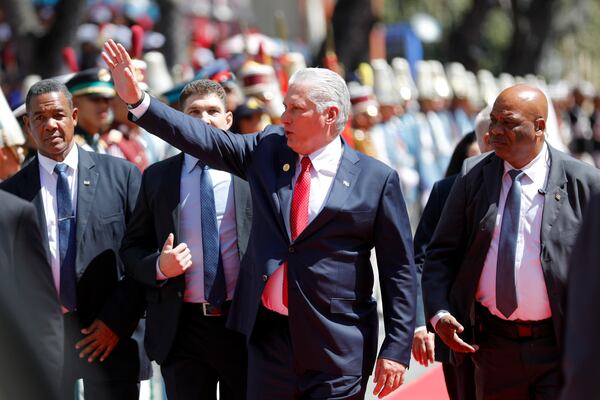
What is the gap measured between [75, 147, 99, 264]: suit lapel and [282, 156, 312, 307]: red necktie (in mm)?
1113

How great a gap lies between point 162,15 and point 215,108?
1220cm

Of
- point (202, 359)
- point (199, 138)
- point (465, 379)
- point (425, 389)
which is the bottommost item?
point (425, 389)

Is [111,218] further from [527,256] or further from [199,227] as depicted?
[527,256]

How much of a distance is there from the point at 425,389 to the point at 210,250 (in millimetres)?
2748

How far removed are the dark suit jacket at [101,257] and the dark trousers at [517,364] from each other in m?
1.65

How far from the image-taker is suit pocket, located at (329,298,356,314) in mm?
4832

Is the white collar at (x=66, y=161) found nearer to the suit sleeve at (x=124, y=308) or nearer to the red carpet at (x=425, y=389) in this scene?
the suit sleeve at (x=124, y=308)

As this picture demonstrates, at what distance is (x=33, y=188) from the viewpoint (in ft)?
18.0

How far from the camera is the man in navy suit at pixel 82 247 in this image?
543cm

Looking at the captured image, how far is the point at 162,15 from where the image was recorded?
57.4ft

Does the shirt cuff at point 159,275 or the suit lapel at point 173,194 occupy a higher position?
the suit lapel at point 173,194

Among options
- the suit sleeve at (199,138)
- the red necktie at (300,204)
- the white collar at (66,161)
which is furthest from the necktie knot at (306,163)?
the white collar at (66,161)

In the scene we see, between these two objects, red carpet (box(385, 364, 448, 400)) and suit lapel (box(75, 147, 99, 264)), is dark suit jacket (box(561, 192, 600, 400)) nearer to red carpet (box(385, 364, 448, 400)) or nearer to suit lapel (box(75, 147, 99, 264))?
suit lapel (box(75, 147, 99, 264))

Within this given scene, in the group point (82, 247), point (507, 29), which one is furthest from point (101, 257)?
point (507, 29)
